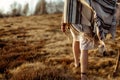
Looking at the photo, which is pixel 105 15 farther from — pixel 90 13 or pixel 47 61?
pixel 47 61

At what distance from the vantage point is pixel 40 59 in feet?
24.7

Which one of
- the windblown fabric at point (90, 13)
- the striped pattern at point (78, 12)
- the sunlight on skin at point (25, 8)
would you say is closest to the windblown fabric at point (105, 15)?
the windblown fabric at point (90, 13)

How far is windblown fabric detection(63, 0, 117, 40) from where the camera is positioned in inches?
198

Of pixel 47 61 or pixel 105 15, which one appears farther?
pixel 47 61

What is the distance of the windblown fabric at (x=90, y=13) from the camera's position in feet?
16.5

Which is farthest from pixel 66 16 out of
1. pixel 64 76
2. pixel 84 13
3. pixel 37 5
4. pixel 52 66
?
pixel 37 5

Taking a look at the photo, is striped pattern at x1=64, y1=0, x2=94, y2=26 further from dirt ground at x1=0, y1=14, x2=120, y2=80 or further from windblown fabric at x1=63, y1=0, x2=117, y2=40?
dirt ground at x1=0, y1=14, x2=120, y2=80

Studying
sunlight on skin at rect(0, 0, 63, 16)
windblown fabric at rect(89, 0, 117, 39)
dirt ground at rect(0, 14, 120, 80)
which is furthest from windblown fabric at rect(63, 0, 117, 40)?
sunlight on skin at rect(0, 0, 63, 16)

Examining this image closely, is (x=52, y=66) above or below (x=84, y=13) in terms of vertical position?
below

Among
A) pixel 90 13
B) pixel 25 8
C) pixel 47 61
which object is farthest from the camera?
pixel 25 8

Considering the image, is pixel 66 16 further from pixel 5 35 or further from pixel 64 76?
pixel 5 35

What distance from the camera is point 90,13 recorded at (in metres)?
5.05

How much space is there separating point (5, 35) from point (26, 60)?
16.2 ft

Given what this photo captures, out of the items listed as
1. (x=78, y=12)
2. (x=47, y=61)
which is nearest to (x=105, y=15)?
(x=78, y=12)
